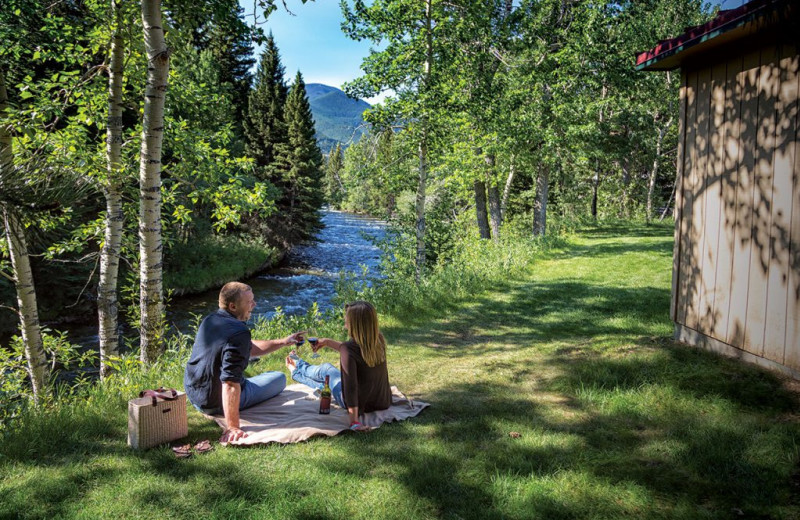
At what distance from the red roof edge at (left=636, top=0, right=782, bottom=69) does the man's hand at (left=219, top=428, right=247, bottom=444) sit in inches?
205

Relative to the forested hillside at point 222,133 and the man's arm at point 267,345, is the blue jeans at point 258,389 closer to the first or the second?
the man's arm at point 267,345

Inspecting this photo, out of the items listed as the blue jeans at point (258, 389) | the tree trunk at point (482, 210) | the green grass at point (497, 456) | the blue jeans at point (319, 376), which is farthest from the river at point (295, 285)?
the green grass at point (497, 456)

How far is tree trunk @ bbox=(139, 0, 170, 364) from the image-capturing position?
5.48 m

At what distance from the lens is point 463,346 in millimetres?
6840

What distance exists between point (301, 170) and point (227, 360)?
28334mm

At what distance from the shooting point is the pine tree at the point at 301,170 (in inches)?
1219

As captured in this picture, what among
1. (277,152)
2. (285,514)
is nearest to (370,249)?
(277,152)

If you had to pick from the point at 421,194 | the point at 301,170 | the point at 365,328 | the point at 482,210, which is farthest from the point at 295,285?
the point at 365,328

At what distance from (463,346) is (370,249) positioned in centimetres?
2621

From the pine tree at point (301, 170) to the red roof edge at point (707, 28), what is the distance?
87.7 ft

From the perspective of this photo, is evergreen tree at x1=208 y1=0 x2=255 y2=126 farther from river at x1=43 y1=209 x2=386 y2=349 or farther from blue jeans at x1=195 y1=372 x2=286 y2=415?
blue jeans at x1=195 y1=372 x2=286 y2=415

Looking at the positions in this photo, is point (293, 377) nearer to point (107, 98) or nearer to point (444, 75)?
point (107, 98)

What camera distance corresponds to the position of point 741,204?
15.4 ft

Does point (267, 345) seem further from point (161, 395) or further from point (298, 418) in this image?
point (161, 395)
